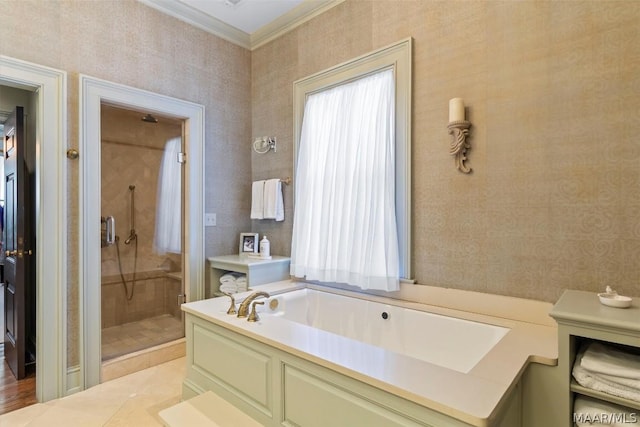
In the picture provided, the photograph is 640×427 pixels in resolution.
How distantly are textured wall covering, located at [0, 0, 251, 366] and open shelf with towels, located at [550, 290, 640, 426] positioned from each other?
2648 millimetres

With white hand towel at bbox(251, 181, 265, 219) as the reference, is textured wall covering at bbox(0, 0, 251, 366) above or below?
above

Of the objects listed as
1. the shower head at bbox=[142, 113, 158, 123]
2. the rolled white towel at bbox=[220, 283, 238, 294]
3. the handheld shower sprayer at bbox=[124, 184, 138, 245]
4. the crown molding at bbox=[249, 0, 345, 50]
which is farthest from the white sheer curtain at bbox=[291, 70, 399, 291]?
the handheld shower sprayer at bbox=[124, 184, 138, 245]

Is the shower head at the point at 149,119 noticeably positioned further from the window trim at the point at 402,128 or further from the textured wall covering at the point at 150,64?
the window trim at the point at 402,128

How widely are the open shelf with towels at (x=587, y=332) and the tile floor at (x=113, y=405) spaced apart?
2068 millimetres

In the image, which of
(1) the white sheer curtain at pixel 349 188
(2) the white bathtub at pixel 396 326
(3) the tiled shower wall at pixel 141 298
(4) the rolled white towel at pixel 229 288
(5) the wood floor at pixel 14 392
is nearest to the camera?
(2) the white bathtub at pixel 396 326

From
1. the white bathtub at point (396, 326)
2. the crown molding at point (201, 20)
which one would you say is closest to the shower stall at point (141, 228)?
the crown molding at point (201, 20)

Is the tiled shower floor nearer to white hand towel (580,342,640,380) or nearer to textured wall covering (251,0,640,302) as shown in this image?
textured wall covering (251,0,640,302)

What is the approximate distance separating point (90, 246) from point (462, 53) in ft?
9.06

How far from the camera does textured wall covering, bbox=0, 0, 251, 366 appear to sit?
2170 millimetres

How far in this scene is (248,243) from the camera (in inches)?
124

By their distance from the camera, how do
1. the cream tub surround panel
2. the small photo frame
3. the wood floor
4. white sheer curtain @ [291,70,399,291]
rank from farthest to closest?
the small photo frame → white sheer curtain @ [291,70,399,291] → the wood floor → the cream tub surround panel

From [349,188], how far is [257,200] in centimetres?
108

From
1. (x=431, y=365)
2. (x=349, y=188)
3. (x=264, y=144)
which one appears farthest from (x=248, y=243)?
(x=431, y=365)

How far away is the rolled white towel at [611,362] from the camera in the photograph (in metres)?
1.15
